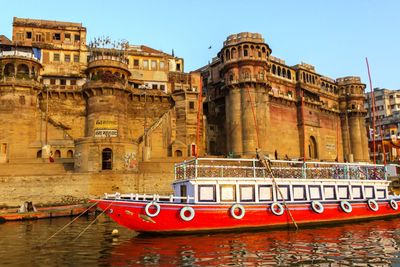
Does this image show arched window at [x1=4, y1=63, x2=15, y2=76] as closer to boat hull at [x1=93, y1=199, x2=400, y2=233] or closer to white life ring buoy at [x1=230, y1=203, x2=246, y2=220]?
boat hull at [x1=93, y1=199, x2=400, y2=233]

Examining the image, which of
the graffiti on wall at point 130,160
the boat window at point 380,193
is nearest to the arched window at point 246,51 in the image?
the graffiti on wall at point 130,160

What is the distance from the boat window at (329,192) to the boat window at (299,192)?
4.90 feet

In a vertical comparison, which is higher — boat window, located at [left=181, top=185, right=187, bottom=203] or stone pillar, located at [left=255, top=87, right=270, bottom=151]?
stone pillar, located at [left=255, top=87, right=270, bottom=151]

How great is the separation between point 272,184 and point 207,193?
3.60 meters

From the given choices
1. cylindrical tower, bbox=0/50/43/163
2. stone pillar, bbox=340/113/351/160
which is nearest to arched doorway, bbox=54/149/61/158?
cylindrical tower, bbox=0/50/43/163

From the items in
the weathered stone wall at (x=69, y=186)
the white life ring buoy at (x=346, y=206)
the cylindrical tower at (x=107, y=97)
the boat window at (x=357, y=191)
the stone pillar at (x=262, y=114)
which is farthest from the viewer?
the stone pillar at (x=262, y=114)

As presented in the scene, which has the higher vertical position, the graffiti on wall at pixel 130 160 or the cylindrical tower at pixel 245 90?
the cylindrical tower at pixel 245 90

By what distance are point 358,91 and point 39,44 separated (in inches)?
2063

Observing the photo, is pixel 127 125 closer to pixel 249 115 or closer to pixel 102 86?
pixel 102 86

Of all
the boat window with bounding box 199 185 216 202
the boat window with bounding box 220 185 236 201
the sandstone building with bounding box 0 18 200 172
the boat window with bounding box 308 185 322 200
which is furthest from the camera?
the sandstone building with bounding box 0 18 200 172

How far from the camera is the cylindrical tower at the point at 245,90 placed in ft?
142

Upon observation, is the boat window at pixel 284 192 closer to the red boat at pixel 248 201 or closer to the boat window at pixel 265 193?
the red boat at pixel 248 201

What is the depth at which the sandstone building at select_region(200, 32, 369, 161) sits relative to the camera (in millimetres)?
44031

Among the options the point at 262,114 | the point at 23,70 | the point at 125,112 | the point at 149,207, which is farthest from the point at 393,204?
the point at 23,70
